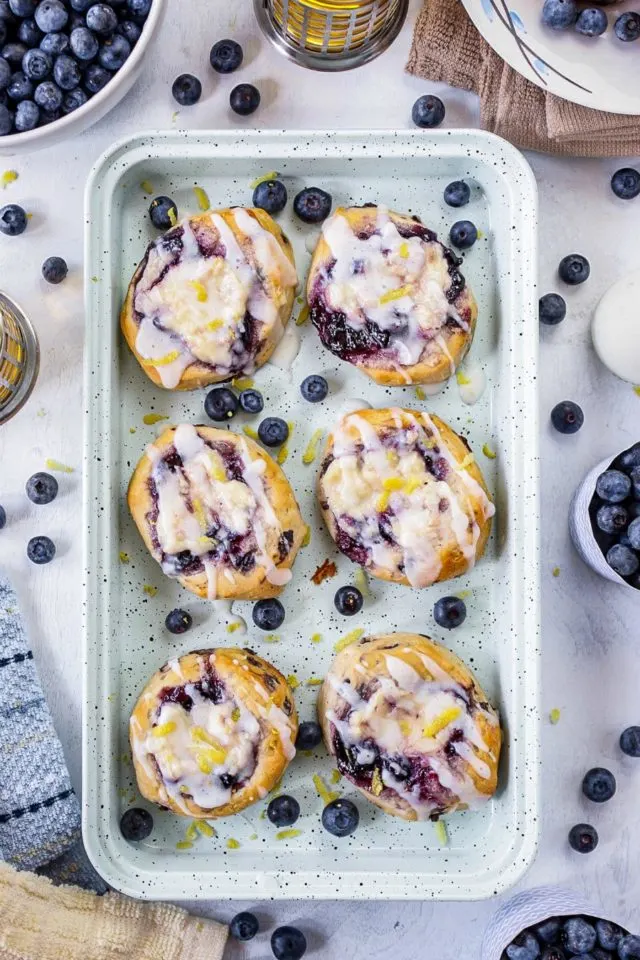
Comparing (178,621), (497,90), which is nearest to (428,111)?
(497,90)

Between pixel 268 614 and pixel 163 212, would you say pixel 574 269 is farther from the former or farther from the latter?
pixel 268 614

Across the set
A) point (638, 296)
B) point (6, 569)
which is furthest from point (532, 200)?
point (6, 569)

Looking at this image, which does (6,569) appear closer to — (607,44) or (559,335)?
(559,335)

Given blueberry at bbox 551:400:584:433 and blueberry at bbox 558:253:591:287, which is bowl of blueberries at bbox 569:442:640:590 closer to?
blueberry at bbox 551:400:584:433

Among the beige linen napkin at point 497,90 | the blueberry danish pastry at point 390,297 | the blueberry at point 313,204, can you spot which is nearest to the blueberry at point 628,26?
the beige linen napkin at point 497,90

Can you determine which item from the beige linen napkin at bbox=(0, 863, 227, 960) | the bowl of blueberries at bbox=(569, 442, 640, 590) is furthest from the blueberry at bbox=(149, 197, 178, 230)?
the beige linen napkin at bbox=(0, 863, 227, 960)

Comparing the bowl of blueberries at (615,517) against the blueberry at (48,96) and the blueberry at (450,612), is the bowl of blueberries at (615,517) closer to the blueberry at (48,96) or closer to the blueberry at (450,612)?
the blueberry at (450,612)

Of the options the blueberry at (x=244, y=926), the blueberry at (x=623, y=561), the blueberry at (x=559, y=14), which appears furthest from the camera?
the blueberry at (x=244, y=926)
